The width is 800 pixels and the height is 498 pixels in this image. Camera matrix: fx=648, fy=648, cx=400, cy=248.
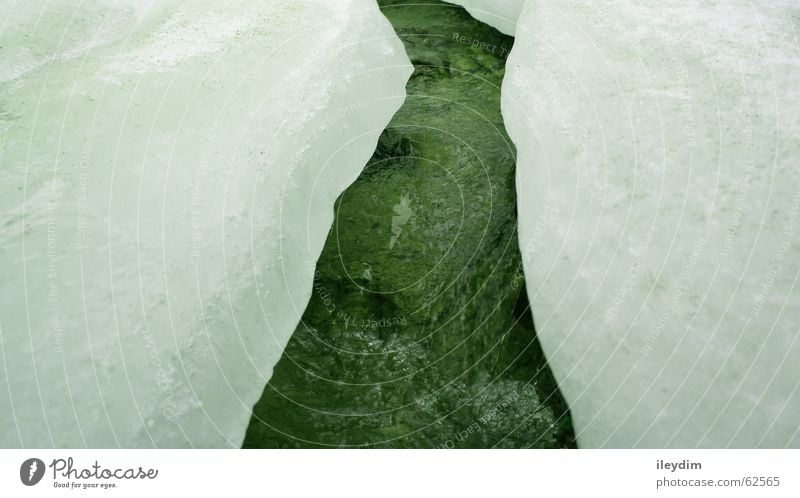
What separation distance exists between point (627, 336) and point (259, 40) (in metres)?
1.05

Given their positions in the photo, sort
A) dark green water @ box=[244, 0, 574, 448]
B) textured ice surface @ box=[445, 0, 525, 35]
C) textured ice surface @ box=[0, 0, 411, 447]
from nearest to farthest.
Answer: textured ice surface @ box=[0, 0, 411, 447] → dark green water @ box=[244, 0, 574, 448] → textured ice surface @ box=[445, 0, 525, 35]

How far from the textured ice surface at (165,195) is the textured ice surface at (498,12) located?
368mm

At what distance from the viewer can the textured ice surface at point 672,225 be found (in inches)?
44.2

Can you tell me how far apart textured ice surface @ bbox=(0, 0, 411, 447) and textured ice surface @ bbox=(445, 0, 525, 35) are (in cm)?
37

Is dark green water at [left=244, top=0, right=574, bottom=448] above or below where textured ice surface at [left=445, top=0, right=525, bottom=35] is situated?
below

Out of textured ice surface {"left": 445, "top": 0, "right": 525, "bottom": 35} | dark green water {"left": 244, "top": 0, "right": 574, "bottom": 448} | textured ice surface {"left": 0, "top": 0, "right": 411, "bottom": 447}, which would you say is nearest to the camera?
textured ice surface {"left": 0, "top": 0, "right": 411, "bottom": 447}

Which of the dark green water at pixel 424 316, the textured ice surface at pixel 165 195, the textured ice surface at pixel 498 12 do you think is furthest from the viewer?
the textured ice surface at pixel 498 12

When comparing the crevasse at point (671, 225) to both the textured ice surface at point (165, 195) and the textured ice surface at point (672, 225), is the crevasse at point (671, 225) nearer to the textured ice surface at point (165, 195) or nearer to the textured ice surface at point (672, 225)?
the textured ice surface at point (672, 225)

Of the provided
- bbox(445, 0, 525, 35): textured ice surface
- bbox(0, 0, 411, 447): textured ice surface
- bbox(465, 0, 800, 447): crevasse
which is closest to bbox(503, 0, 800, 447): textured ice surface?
bbox(465, 0, 800, 447): crevasse

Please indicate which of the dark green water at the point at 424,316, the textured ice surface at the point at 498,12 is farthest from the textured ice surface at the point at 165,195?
the textured ice surface at the point at 498,12

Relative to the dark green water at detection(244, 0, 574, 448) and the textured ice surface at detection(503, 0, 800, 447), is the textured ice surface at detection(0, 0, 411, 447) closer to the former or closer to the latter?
the dark green water at detection(244, 0, 574, 448)

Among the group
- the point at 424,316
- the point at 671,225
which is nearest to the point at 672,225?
the point at 671,225

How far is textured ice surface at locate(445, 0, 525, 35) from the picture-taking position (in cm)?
175

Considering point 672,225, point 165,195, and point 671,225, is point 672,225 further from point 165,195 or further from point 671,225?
point 165,195
